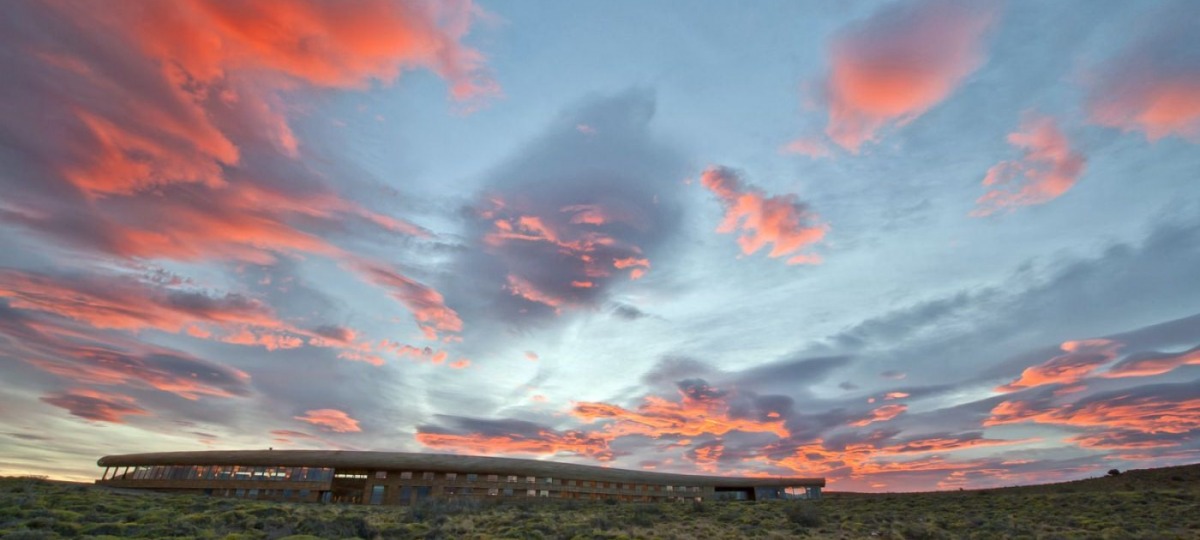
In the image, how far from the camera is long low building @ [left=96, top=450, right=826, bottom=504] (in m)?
60.2

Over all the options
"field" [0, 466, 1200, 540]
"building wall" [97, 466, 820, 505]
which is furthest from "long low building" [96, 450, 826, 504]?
"field" [0, 466, 1200, 540]

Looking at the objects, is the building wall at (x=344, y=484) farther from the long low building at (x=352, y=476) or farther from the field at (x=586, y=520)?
the field at (x=586, y=520)

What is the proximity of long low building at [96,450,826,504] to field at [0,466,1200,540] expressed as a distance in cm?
2747

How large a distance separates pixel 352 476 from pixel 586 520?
43065mm

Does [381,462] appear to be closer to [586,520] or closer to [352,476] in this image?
[352,476]

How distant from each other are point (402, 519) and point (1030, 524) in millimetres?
34273

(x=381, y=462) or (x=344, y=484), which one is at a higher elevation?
(x=381, y=462)

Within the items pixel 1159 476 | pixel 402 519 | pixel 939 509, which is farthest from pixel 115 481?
pixel 1159 476

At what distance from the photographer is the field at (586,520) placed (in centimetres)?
2134

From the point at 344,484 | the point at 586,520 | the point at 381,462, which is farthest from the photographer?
the point at 344,484

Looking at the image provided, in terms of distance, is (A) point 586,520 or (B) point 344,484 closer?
(A) point 586,520

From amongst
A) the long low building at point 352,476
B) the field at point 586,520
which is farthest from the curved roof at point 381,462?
the field at point 586,520

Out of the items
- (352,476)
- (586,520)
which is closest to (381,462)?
(352,476)

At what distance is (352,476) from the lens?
203 ft
